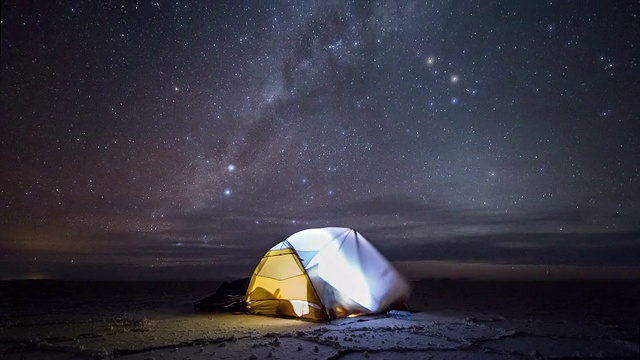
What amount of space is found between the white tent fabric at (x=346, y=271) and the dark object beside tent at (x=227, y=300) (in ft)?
6.43

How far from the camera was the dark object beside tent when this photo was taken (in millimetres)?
11711

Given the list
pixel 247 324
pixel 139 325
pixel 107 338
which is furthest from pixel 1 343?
pixel 247 324

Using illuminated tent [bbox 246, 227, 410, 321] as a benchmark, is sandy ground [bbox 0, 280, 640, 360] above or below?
below

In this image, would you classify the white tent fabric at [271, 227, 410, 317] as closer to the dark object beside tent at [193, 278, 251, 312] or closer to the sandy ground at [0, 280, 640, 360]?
the sandy ground at [0, 280, 640, 360]

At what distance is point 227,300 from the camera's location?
1205 cm

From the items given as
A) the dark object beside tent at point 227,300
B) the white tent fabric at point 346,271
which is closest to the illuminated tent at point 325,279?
the white tent fabric at point 346,271

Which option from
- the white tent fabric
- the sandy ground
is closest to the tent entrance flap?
the white tent fabric

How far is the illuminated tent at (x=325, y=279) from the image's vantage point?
10.1m

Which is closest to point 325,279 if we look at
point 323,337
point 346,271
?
point 346,271

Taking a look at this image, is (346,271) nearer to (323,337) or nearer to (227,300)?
(323,337)

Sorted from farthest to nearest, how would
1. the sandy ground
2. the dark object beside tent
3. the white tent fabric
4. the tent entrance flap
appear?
the dark object beside tent → the white tent fabric → the tent entrance flap → the sandy ground

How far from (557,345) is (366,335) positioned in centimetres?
316

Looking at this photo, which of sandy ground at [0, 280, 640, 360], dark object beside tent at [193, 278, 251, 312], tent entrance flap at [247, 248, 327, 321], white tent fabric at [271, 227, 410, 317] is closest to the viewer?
sandy ground at [0, 280, 640, 360]

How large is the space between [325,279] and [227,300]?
3.64 meters
